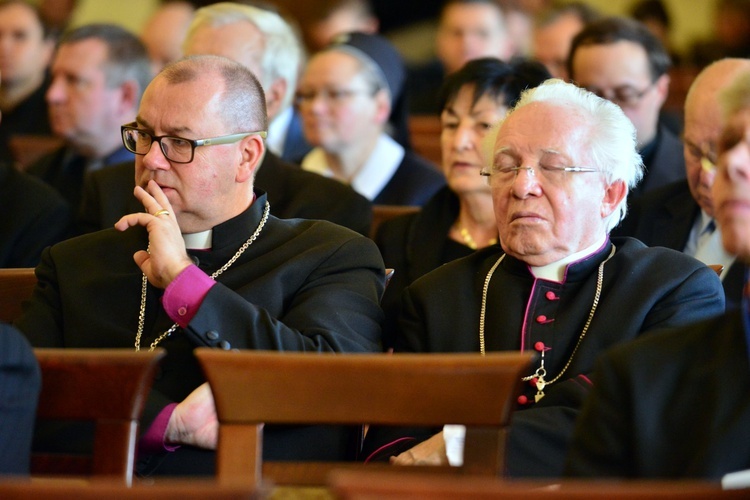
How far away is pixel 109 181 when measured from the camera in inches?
150

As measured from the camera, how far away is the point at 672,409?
1877 millimetres

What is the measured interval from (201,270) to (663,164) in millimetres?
2422

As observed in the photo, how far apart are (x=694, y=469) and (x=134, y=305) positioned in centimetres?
159

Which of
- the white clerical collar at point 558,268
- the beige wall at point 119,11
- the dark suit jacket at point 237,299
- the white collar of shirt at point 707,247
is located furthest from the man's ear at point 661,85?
the beige wall at point 119,11

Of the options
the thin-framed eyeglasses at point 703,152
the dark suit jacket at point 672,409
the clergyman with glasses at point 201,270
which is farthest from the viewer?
the thin-framed eyeglasses at point 703,152

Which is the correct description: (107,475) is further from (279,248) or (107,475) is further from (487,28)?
(487,28)

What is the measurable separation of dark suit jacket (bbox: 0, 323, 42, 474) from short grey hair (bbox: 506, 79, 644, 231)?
145cm

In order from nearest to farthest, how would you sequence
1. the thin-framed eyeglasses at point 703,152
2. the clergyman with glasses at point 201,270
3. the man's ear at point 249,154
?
the clergyman with glasses at point 201,270, the man's ear at point 249,154, the thin-framed eyeglasses at point 703,152

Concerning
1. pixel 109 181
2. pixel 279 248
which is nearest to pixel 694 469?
pixel 279 248

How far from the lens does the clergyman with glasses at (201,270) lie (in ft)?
8.73

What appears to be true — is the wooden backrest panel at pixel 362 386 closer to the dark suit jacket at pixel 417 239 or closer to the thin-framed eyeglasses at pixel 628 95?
the dark suit jacket at pixel 417 239

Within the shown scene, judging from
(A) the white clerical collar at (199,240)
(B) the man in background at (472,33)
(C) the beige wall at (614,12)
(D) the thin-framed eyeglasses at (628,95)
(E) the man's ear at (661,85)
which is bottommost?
(A) the white clerical collar at (199,240)

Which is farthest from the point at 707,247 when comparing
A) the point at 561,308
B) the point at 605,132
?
the point at 561,308

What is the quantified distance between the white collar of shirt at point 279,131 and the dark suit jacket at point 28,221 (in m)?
1.30
